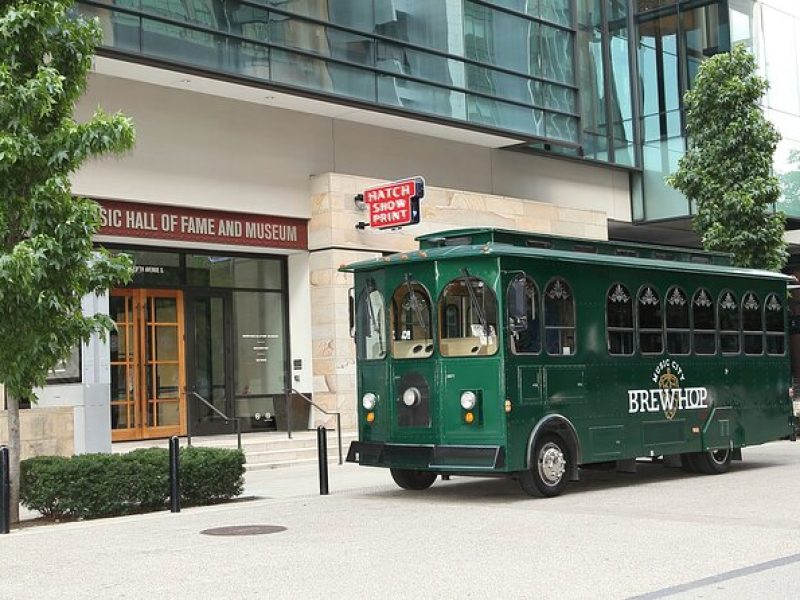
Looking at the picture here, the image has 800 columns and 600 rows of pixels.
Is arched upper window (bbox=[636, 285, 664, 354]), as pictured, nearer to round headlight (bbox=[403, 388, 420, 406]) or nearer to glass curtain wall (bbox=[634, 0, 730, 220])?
round headlight (bbox=[403, 388, 420, 406])

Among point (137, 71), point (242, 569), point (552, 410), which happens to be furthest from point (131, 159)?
point (242, 569)

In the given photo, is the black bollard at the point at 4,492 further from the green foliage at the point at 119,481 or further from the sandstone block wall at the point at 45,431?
the sandstone block wall at the point at 45,431

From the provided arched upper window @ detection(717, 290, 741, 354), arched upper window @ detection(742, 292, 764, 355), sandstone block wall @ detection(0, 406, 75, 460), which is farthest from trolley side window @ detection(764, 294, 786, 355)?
sandstone block wall @ detection(0, 406, 75, 460)

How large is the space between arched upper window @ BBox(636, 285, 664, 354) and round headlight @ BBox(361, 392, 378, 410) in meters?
3.68

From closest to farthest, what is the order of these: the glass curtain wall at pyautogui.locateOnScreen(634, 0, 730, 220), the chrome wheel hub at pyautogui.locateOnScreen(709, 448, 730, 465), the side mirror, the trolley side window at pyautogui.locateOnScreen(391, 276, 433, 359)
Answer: the side mirror
the trolley side window at pyautogui.locateOnScreen(391, 276, 433, 359)
the chrome wheel hub at pyautogui.locateOnScreen(709, 448, 730, 465)
the glass curtain wall at pyautogui.locateOnScreen(634, 0, 730, 220)

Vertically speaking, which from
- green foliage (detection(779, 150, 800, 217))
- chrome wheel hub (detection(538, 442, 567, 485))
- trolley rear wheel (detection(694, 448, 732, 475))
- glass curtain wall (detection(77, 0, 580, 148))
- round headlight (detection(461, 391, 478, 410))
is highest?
glass curtain wall (detection(77, 0, 580, 148))

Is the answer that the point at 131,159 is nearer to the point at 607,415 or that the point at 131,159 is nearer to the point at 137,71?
the point at 137,71

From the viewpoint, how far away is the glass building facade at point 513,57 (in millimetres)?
19516

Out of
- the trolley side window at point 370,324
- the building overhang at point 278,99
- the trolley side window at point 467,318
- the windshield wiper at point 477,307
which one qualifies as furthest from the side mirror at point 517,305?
the building overhang at point 278,99

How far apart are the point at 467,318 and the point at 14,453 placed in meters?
5.43

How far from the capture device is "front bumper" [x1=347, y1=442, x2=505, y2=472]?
500 inches

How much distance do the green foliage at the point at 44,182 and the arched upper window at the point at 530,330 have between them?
478 centimetres

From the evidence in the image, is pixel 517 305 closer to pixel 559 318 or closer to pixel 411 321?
pixel 559 318

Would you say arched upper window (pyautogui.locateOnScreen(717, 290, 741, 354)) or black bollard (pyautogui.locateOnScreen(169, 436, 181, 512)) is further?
arched upper window (pyautogui.locateOnScreen(717, 290, 741, 354))
